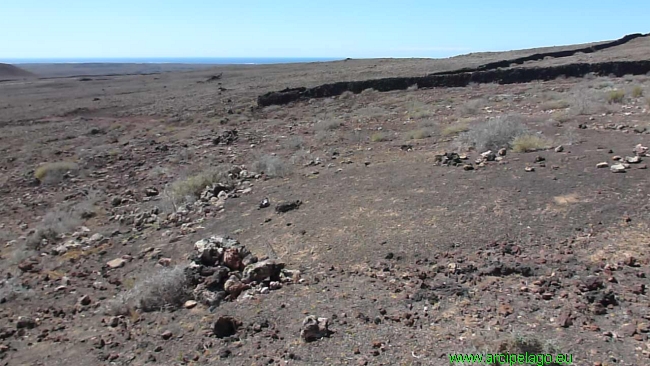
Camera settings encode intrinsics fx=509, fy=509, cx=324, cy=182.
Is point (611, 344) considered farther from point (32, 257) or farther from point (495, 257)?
point (32, 257)

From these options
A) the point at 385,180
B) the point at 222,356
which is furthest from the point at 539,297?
the point at 385,180

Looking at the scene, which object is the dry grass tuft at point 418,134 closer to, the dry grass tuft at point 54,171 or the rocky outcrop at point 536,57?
the dry grass tuft at point 54,171

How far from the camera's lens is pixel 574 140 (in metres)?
8.85

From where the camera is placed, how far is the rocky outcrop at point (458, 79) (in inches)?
819

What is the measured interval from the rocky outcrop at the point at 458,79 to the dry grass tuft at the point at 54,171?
9.72 metres

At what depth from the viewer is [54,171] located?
13.0m

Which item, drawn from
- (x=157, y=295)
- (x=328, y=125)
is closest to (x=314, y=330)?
(x=157, y=295)

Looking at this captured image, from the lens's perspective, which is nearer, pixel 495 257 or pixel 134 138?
pixel 495 257

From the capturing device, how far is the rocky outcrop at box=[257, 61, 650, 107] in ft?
68.3

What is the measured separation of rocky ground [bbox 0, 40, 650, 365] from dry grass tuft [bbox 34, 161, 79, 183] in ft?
0.69

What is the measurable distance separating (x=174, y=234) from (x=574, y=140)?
6.87m

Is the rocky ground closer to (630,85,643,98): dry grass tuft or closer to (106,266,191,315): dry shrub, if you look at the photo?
(106,266,191,315): dry shrub

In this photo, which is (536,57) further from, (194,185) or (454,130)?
(194,185)

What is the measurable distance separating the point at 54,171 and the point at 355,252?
10.4m
